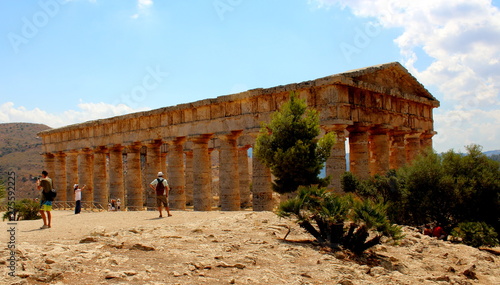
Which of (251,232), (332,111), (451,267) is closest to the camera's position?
(451,267)

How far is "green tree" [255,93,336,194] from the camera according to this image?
50.9ft

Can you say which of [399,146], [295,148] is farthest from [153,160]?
[295,148]

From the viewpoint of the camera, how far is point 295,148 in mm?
15430

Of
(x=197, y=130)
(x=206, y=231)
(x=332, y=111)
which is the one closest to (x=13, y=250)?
(x=206, y=231)

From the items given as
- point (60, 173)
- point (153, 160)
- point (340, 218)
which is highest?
point (153, 160)

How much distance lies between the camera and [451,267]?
1207 centimetres

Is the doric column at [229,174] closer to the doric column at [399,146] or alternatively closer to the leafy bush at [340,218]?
the doric column at [399,146]

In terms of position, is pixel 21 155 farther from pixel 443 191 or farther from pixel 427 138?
pixel 443 191

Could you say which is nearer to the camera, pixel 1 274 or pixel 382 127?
pixel 1 274

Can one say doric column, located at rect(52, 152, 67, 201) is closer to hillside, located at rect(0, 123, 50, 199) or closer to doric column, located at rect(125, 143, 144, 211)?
doric column, located at rect(125, 143, 144, 211)

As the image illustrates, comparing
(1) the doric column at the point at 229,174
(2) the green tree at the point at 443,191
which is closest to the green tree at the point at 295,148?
(2) the green tree at the point at 443,191

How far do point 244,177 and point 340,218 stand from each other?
15575 mm

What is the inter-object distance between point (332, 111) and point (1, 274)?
46.7 feet

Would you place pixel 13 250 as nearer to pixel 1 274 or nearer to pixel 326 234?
pixel 1 274
